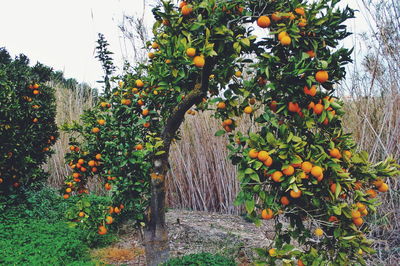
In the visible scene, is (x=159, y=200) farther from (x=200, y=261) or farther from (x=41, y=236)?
(x=41, y=236)

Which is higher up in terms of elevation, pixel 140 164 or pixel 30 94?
pixel 30 94

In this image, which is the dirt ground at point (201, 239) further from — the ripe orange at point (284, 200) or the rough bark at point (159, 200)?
the ripe orange at point (284, 200)

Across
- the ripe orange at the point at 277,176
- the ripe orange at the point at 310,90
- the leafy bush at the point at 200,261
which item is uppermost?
the ripe orange at the point at 310,90

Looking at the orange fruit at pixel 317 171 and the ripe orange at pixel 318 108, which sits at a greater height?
the ripe orange at pixel 318 108

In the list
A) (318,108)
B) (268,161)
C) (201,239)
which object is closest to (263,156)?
(268,161)

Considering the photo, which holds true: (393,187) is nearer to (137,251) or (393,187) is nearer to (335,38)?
(335,38)

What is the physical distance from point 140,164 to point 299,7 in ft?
3.67

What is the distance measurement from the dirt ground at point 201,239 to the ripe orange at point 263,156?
1.28m

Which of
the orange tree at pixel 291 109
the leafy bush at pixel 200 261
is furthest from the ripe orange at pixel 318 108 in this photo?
the leafy bush at pixel 200 261

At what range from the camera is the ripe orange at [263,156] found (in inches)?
51.4

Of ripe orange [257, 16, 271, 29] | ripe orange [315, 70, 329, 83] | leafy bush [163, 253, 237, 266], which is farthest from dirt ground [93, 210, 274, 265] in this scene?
ripe orange [257, 16, 271, 29]

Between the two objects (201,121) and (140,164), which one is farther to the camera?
(201,121)

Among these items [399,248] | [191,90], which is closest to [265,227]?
[399,248]

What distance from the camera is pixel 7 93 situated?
357cm
